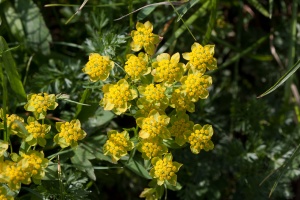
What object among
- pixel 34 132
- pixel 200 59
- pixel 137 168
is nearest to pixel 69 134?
pixel 34 132

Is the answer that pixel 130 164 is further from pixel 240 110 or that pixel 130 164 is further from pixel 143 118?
pixel 240 110

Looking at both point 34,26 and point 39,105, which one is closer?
point 39,105

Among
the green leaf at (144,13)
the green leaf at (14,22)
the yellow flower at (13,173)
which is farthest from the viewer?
the green leaf at (14,22)

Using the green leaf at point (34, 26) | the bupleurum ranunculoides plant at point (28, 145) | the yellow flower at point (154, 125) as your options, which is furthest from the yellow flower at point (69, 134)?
the green leaf at point (34, 26)

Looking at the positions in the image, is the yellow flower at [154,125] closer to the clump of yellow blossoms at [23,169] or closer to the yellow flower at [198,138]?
the yellow flower at [198,138]

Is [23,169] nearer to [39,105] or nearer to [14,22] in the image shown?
[39,105]

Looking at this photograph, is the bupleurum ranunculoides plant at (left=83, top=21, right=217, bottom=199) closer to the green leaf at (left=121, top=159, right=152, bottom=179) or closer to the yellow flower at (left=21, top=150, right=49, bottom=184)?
the green leaf at (left=121, top=159, right=152, bottom=179)
